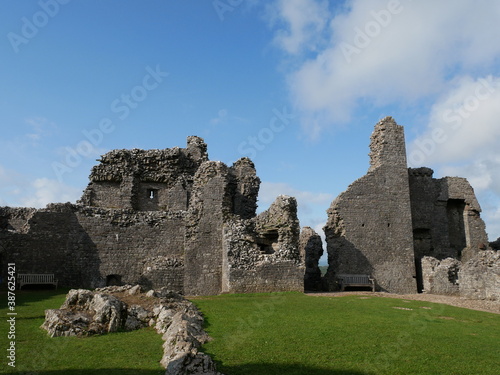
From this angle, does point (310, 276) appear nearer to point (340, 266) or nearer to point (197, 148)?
point (340, 266)

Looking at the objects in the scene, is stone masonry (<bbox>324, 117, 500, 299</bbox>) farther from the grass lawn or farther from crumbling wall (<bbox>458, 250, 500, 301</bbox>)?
the grass lawn

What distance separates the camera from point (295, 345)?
32.6 ft

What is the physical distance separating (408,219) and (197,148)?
15530mm

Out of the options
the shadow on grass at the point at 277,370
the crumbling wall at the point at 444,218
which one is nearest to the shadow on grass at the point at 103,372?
the shadow on grass at the point at 277,370

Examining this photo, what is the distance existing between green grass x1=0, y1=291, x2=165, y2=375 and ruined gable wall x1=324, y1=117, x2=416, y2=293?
1790 cm

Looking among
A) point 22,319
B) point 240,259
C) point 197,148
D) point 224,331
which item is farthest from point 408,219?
point 22,319

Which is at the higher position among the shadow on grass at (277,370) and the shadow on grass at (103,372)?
the shadow on grass at (103,372)

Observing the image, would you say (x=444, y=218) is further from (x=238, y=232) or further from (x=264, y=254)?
(x=238, y=232)

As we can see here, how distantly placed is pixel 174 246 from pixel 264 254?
5.33m

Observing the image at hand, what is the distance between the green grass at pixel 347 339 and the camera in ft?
28.2

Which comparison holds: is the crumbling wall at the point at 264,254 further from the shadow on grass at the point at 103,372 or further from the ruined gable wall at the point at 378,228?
the shadow on grass at the point at 103,372

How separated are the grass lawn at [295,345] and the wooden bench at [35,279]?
6.89 m

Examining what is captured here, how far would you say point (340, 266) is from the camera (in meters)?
27.1
